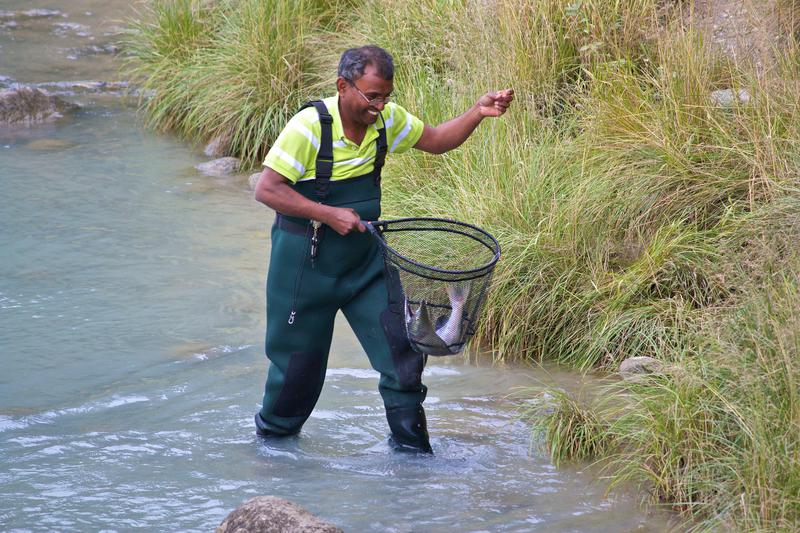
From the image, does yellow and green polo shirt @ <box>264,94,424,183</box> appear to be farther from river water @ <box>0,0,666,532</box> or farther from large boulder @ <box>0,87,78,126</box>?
large boulder @ <box>0,87,78,126</box>

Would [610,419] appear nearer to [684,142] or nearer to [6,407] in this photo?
[684,142]

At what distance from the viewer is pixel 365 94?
154 inches

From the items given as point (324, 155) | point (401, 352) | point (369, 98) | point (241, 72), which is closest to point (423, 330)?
point (401, 352)

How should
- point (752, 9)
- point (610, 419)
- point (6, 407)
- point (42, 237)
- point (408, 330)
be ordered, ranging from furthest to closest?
point (42, 237)
point (752, 9)
point (6, 407)
point (610, 419)
point (408, 330)

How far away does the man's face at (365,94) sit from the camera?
153 inches

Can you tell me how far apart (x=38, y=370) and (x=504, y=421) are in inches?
97.2

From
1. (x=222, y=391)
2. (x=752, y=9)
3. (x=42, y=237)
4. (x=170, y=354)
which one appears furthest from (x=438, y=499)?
(x=42, y=237)

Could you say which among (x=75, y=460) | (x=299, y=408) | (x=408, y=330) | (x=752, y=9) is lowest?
(x=75, y=460)

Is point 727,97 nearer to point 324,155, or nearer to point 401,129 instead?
point 401,129

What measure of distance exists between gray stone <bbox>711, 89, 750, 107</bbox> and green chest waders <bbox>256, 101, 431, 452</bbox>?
2.57 m

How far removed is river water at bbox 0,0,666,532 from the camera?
4074 millimetres

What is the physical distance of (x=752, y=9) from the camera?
19.8 feet

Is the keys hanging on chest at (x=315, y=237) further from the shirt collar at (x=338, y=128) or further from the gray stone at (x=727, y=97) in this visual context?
the gray stone at (x=727, y=97)

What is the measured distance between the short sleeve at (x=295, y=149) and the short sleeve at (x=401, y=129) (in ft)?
1.33
